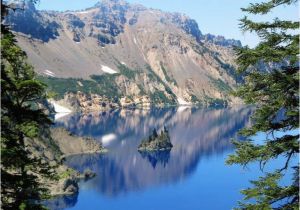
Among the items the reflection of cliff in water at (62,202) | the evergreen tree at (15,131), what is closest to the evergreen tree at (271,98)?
the evergreen tree at (15,131)

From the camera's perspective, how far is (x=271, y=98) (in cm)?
1744

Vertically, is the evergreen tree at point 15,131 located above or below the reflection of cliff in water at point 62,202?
above

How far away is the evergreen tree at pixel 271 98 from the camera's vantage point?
16.6m

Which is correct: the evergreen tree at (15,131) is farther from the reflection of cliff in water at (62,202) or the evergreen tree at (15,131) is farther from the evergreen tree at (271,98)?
the reflection of cliff in water at (62,202)

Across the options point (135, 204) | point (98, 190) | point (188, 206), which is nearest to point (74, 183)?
point (98, 190)

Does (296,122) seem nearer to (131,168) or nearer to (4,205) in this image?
(4,205)

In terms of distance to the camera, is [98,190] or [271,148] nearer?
[271,148]

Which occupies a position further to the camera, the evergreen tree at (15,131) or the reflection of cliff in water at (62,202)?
the reflection of cliff in water at (62,202)

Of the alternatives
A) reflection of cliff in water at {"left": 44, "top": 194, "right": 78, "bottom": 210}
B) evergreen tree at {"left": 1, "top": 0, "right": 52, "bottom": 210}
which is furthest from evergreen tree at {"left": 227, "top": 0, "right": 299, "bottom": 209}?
reflection of cliff in water at {"left": 44, "top": 194, "right": 78, "bottom": 210}

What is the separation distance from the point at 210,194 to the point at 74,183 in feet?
140

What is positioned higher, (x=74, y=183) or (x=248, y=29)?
(x=248, y=29)

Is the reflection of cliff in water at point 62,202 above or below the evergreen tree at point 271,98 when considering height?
below

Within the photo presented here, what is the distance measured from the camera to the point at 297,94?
1678 centimetres

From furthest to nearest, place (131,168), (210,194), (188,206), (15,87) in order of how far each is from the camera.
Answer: (131,168) < (210,194) < (188,206) < (15,87)
